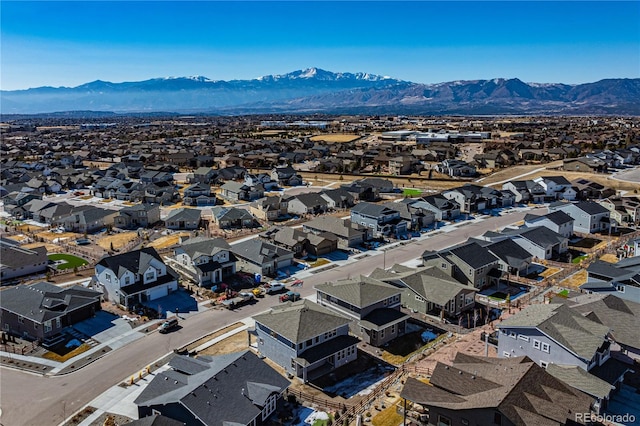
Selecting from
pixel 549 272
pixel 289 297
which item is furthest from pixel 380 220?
pixel 289 297

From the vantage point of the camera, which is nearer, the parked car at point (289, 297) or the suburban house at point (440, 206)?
the parked car at point (289, 297)

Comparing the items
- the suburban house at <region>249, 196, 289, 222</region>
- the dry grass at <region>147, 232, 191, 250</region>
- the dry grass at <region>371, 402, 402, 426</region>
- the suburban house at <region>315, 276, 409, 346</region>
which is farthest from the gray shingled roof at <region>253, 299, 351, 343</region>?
the suburban house at <region>249, 196, 289, 222</region>

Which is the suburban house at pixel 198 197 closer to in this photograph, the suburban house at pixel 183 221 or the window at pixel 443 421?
the suburban house at pixel 183 221

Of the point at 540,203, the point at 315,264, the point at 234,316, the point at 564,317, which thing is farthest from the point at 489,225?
the point at 234,316

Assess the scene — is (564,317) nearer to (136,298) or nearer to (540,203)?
(136,298)

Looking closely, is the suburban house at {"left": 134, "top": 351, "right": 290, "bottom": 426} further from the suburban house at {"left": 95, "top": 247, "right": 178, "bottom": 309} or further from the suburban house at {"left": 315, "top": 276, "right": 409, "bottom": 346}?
the suburban house at {"left": 95, "top": 247, "right": 178, "bottom": 309}

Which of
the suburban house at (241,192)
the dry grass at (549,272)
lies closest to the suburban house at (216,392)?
the dry grass at (549,272)
